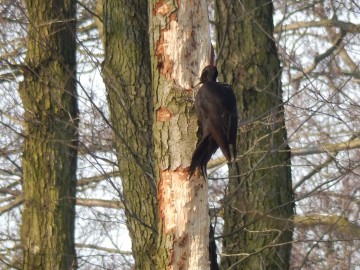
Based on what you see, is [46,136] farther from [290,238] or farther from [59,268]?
[290,238]

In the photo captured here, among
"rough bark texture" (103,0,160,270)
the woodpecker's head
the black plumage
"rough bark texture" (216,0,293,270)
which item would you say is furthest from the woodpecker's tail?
"rough bark texture" (216,0,293,270)

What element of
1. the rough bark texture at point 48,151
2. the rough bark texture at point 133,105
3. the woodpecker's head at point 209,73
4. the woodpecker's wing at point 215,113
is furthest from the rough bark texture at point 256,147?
the woodpecker's head at point 209,73

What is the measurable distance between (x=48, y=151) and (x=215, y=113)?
3.96 m

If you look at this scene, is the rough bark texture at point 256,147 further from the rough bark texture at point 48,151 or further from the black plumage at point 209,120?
the black plumage at point 209,120

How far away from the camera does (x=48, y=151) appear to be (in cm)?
926

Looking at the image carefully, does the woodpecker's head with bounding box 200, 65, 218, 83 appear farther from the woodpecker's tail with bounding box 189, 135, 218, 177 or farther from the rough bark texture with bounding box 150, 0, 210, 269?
the woodpecker's tail with bounding box 189, 135, 218, 177

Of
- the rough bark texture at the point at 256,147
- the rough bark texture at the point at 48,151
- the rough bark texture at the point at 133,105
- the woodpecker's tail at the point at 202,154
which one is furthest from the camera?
the rough bark texture at the point at 48,151

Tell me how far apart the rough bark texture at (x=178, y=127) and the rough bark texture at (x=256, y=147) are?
2.13m

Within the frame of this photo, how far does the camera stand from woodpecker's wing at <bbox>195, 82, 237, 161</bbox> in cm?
560

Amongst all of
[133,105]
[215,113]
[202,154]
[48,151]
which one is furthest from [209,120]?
[48,151]

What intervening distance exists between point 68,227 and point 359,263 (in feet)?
16.1

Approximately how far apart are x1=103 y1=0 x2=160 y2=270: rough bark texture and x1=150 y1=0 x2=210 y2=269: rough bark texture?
6.39 ft

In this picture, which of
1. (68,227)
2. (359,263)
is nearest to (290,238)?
(68,227)

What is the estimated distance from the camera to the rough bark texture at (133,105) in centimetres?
798
